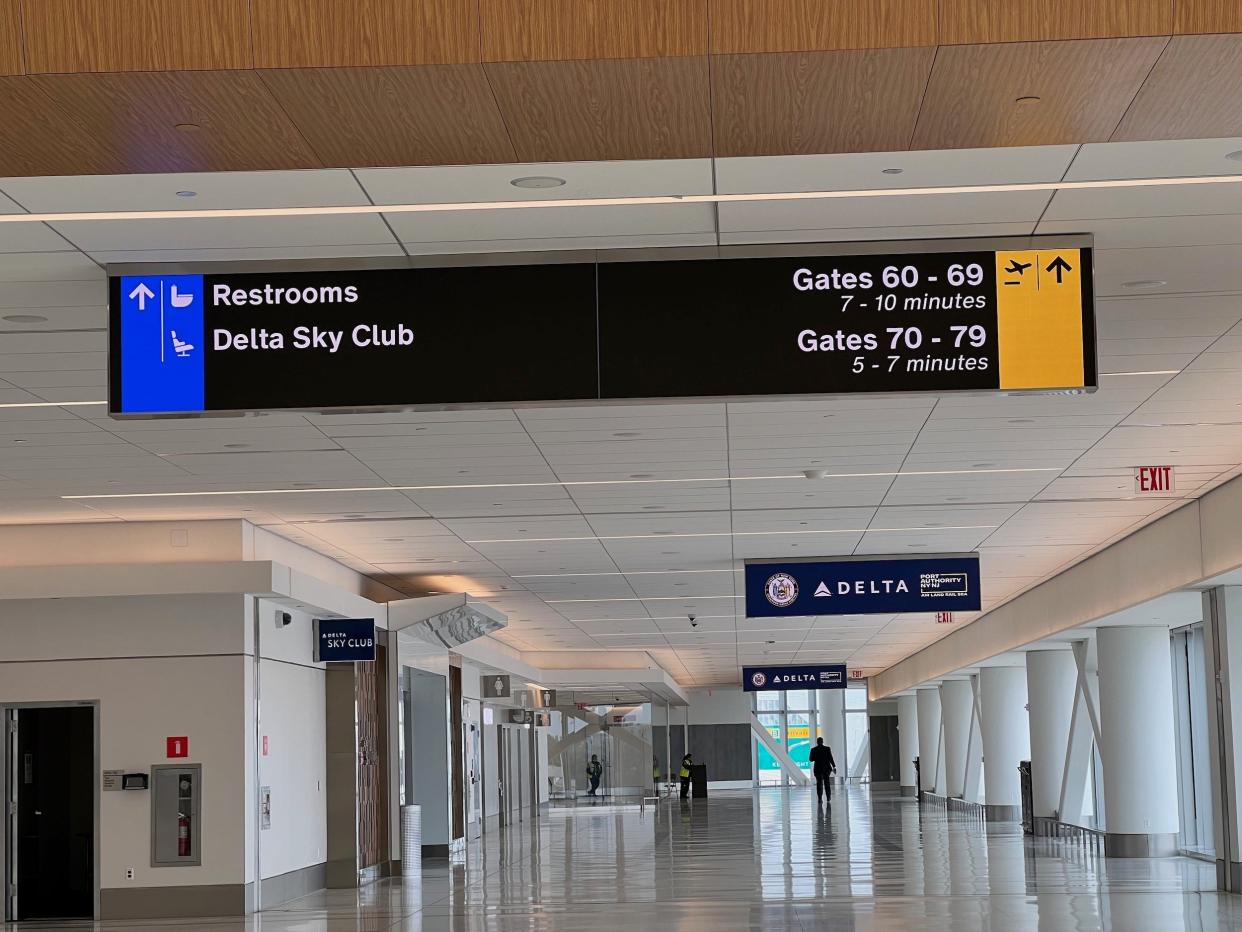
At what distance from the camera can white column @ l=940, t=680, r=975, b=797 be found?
3806cm

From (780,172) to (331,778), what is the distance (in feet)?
46.3

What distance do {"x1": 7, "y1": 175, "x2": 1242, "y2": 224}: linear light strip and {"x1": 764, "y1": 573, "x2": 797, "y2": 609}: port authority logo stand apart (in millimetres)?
12051

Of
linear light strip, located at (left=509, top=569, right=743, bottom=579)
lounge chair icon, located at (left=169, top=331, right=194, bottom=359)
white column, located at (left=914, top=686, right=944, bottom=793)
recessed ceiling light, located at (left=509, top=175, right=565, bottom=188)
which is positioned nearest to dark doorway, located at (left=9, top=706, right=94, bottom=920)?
linear light strip, located at (left=509, top=569, right=743, bottom=579)

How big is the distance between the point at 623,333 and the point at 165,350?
173 cm

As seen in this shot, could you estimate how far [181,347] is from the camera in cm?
585

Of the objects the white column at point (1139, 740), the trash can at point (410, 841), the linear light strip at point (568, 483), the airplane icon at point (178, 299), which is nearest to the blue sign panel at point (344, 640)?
the trash can at point (410, 841)

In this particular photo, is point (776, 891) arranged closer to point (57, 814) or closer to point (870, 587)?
point (870, 587)

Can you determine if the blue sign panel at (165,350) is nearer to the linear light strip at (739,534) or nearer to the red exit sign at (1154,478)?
the red exit sign at (1154,478)

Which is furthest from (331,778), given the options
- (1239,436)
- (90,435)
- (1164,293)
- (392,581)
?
(1164,293)

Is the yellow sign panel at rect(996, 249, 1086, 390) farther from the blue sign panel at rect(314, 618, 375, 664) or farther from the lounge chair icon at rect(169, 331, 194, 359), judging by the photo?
the blue sign panel at rect(314, 618, 375, 664)

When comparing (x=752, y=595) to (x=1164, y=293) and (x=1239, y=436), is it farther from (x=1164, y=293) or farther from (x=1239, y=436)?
(x=1164, y=293)

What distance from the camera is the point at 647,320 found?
573 cm

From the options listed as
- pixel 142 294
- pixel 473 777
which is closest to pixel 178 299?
pixel 142 294

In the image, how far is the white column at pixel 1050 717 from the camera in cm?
2580
